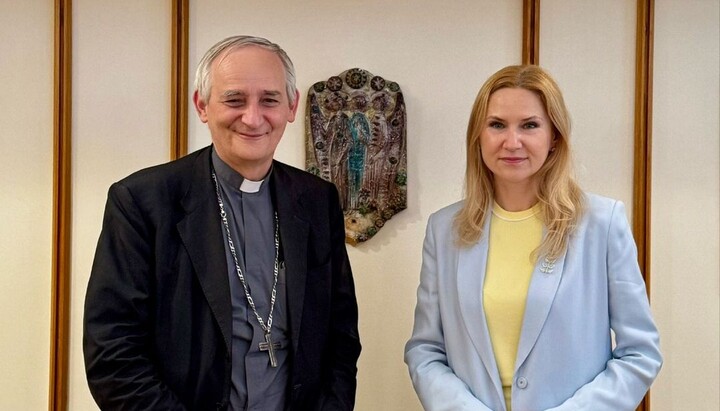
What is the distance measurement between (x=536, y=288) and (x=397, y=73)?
1079mm

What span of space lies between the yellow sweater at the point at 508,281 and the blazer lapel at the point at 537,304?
3 centimetres

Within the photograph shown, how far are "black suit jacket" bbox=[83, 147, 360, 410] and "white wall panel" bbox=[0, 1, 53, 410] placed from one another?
912 mm

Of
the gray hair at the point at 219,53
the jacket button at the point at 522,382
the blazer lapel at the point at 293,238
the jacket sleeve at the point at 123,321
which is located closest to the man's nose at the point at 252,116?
the gray hair at the point at 219,53

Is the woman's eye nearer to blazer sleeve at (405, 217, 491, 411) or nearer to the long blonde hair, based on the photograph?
the long blonde hair

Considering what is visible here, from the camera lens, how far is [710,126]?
8.66 ft

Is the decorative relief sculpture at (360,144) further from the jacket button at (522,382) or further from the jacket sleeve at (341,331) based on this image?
the jacket button at (522,382)

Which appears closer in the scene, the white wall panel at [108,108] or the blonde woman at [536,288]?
the blonde woman at [536,288]

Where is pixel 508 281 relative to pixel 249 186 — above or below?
below

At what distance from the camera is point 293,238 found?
1.91 m

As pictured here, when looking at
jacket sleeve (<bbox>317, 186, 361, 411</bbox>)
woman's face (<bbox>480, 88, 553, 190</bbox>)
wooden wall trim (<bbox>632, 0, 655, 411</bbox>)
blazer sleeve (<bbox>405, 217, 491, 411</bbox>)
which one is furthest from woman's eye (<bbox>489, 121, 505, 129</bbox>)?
wooden wall trim (<bbox>632, 0, 655, 411</bbox>)

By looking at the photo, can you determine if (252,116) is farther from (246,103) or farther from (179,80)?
(179,80)

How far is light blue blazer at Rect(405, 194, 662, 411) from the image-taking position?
6.06 ft

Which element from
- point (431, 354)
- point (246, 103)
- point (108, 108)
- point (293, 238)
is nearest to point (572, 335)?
point (431, 354)

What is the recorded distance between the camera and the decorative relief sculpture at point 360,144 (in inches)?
102
